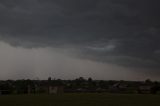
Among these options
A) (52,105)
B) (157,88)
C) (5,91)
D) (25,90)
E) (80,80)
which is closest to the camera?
(52,105)

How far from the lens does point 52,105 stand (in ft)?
113

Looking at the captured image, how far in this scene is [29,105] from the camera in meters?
35.4

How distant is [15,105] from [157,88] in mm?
67661

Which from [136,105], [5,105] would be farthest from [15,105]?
[136,105]

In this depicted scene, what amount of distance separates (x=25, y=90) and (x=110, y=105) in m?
57.1

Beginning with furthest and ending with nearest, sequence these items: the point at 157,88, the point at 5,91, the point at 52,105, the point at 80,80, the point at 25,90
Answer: the point at 80,80 < the point at 157,88 < the point at 25,90 < the point at 5,91 < the point at 52,105

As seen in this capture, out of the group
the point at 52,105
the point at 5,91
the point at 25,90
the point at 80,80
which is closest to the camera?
the point at 52,105

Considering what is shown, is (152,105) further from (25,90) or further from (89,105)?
(25,90)

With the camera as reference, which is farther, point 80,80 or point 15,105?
point 80,80

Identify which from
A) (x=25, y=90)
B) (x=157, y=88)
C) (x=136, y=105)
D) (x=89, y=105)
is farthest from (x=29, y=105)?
(x=157, y=88)

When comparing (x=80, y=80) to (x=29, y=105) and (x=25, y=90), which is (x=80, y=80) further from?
(x=29, y=105)

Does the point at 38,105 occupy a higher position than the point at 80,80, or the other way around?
the point at 80,80

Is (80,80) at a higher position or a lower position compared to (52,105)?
higher

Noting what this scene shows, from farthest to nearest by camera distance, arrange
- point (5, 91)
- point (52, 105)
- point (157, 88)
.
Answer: point (157, 88) → point (5, 91) → point (52, 105)
